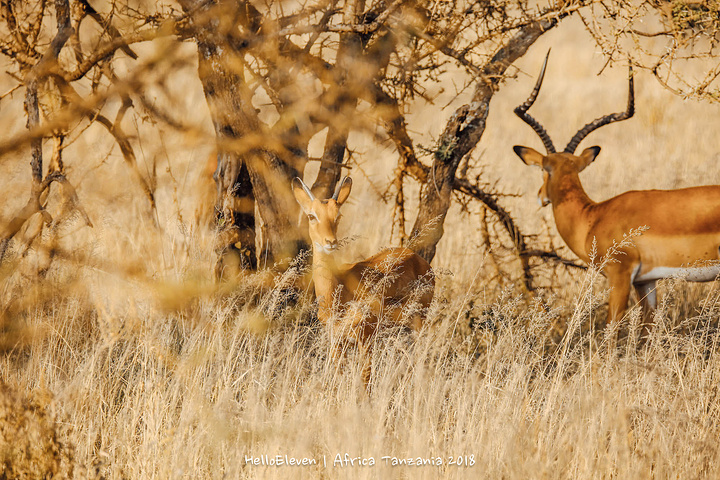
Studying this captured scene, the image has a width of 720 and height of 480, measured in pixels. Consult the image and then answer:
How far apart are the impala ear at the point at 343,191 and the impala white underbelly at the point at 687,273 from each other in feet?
7.83

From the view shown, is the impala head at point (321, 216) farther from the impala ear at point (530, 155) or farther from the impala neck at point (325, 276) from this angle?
the impala ear at point (530, 155)

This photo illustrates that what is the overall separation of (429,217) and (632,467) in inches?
102

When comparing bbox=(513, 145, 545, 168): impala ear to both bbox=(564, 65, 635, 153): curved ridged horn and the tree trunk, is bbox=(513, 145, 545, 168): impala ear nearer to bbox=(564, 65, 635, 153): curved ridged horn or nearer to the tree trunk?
bbox=(564, 65, 635, 153): curved ridged horn

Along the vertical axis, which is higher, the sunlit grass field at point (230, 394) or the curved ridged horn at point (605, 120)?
the curved ridged horn at point (605, 120)

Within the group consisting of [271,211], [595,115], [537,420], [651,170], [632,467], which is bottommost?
[632,467]

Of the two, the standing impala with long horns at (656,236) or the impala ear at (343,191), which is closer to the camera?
the impala ear at (343,191)

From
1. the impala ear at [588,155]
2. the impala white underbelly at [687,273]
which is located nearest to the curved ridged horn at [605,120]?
the impala ear at [588,155]

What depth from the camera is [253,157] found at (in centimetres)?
432

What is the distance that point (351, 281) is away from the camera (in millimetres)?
4504

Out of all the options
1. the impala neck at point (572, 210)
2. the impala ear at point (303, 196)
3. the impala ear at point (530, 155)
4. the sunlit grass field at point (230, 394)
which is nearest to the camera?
the sunlit grass field at point (230, 394)

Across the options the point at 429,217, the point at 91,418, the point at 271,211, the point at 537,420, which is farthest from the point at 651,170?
the point at 91,418

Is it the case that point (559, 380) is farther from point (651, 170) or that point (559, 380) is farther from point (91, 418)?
point (651, 170)

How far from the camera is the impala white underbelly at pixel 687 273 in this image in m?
5.02

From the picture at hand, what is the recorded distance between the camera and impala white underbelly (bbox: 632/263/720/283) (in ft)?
16.5
